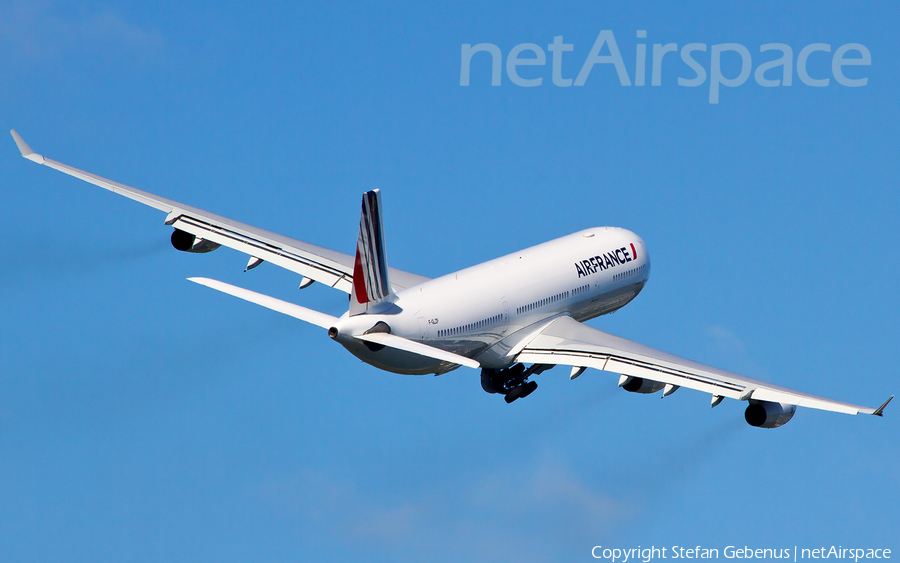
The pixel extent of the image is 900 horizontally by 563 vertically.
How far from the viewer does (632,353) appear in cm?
5106

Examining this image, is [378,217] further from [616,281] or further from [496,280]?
[616,281]

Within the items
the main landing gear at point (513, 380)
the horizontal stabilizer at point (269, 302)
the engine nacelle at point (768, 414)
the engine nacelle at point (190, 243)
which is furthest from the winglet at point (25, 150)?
the engine nacelle at point (768, 414)

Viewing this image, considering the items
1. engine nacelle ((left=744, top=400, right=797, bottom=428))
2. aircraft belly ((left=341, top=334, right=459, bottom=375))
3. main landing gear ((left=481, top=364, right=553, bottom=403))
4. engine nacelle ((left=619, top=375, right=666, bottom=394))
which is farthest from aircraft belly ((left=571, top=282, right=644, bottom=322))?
engine nacelle ((left=744, top=400, right=797, bottom=428))

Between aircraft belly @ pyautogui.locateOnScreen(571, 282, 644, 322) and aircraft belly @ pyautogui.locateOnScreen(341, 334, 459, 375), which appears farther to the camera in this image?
aircraft belly @ pyautogui.locateOnScreen(571, 282, 644, 322)

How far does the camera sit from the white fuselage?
4844 centimetres

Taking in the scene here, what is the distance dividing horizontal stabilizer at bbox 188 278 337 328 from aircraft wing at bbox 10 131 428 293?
10.7 m

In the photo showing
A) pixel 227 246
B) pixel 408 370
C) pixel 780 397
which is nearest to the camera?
pixel 780 397

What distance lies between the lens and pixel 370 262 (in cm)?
4697

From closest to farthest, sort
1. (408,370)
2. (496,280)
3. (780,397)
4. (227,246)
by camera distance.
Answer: (780,397), (408,370), (496,280), (227,246)

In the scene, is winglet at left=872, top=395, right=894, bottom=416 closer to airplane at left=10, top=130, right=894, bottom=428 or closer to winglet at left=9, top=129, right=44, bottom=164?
airplane at left=10, top=130, right=894, bottom=428

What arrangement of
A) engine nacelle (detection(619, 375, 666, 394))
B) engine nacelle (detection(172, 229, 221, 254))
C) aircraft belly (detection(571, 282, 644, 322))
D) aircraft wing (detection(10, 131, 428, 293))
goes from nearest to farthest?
engine nacelle (detection(619, 375, 666, 394)) → aircraft wing (detection(10, 131, 428, 293)) → aircraft belly (detection(571, 282, 644, 322)) → engine nacelle (detection(172, 229, 221, 254))

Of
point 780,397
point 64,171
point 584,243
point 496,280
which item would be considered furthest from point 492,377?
point 64,171

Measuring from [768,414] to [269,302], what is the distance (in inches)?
673

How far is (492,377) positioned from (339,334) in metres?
9.53
